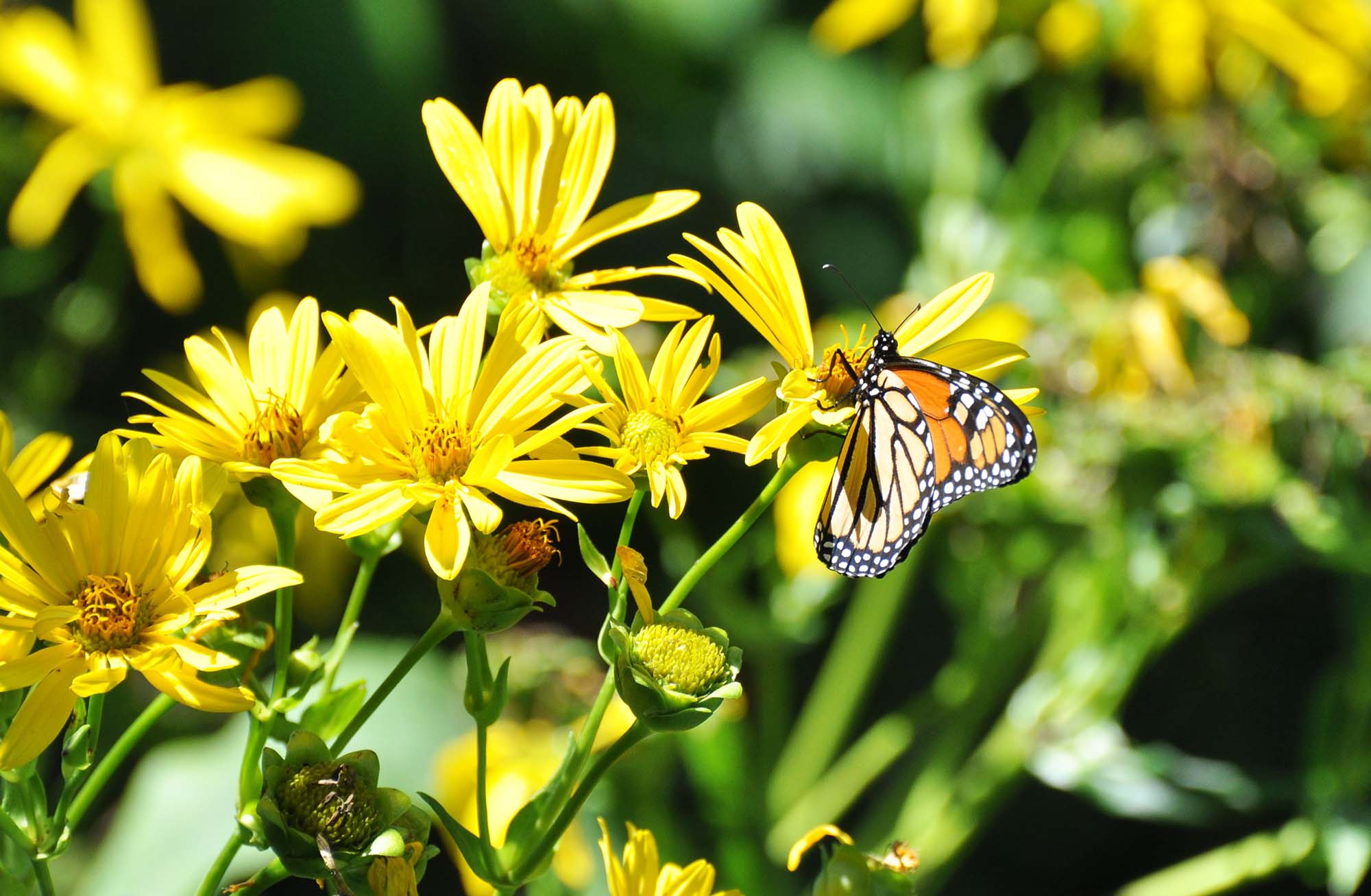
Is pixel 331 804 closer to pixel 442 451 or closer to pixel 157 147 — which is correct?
pixel 442 451

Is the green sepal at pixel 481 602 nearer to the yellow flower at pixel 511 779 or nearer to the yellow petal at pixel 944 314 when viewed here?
the yellow petal at pixel 944 314

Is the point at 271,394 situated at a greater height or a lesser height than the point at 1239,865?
greater

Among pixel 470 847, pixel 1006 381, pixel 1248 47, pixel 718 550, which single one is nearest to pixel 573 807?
pixel 470 847

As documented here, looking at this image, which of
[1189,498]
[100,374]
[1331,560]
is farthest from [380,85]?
[1331,560]

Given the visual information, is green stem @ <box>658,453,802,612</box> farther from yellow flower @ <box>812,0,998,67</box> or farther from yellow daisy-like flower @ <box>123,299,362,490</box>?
yellow flower @ <box>812,0,998,67</box>

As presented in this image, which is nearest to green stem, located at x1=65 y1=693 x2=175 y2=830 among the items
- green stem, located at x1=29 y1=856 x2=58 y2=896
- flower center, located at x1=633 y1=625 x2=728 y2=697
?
green stem, located at x1=29 y1=856 x2=58 y2=896

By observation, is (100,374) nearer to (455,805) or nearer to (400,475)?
(455,805)
